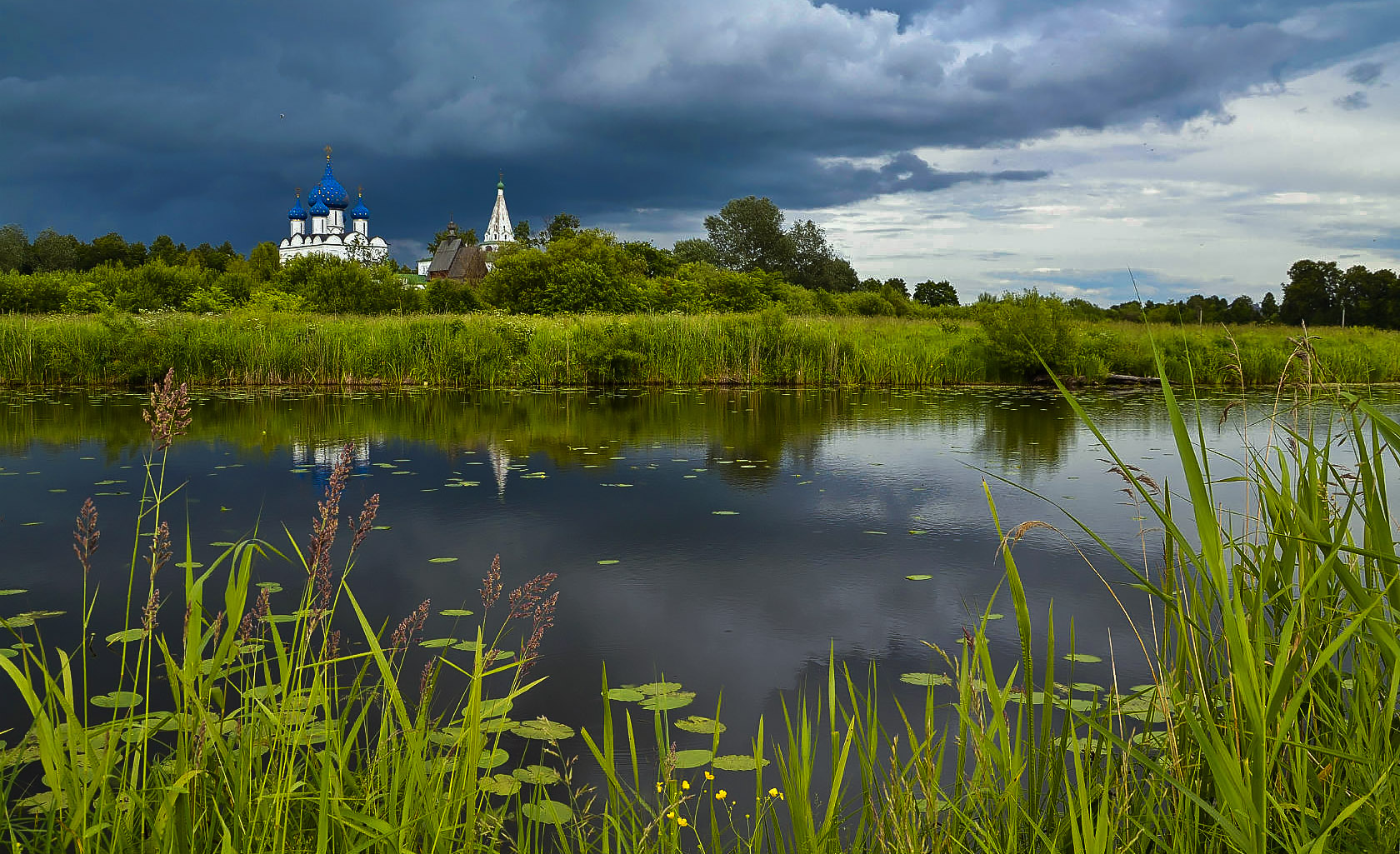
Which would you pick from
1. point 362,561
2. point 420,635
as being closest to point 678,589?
point 420,635

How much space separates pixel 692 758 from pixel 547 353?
15.4 metres

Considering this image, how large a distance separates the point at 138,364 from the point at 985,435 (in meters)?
A: 14.5

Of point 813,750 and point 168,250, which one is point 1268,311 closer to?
Answer: point 813,750

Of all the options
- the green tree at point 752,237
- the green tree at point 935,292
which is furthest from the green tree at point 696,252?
the green tree at point 935,292

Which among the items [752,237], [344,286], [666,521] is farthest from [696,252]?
[666,521]

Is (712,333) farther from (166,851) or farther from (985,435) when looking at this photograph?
(166,851)

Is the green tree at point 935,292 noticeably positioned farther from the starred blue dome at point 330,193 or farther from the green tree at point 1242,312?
the starred blue dome at point 330,193

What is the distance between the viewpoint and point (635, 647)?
140 inches

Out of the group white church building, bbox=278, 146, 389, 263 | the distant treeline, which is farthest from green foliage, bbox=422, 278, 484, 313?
white church building, bbox=278, 146, 389, 263

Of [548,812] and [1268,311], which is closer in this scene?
[548,812]

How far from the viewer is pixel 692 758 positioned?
259cm

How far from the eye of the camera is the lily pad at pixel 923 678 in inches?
124

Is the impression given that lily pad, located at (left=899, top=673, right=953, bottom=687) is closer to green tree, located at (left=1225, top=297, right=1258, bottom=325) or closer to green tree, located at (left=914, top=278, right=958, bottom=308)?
green tree, located at (left=1225, top=297, right=1258, bottom=325)

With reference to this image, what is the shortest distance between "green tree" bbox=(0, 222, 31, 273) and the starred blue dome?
158 feet
